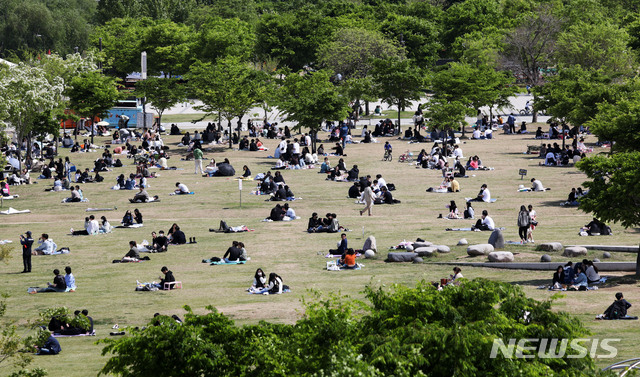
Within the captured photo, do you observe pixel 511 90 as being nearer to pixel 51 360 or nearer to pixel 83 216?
pixel 83 216

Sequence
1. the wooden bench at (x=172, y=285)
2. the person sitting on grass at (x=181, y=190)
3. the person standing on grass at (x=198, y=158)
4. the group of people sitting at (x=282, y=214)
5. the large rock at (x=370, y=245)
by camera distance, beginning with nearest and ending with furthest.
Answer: the wooden bench at (x=172, y=285), the large rock at (x=370, y=245), the group of people sitting at (x=282, y=214), the person sitting on grass at (x=181, y=190), the person standing on grass at (x=198, y=158)

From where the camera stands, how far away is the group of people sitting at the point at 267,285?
85.6 ft

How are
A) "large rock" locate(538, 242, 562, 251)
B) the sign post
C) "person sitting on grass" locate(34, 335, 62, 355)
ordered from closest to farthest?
"person sitting on grass" locate(34, 335, 62, 355) < "large rock" locate(538, 242, 562, 251) < the sign post

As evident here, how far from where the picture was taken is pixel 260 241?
34.2m

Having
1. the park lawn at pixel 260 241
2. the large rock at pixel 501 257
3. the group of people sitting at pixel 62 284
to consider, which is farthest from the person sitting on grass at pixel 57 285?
the large rock at pixel 501 257

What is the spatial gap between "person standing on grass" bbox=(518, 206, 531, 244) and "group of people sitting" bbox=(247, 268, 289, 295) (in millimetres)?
9507

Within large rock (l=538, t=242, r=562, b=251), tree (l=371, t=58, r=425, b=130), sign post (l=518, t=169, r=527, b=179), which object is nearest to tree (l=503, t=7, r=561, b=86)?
tree (l=371, t=58, r=425, b=130)

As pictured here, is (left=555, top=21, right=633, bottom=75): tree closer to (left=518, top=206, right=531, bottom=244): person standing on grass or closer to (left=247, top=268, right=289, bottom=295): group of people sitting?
(left=518, top=206, right=531, bottom=244): person standing on grass

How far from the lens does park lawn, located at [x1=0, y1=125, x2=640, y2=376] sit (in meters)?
24.1

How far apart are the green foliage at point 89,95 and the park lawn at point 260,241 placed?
570 inches

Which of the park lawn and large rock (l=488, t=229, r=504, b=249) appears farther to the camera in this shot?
large rock (l=488, t=229, r=504, b=249)

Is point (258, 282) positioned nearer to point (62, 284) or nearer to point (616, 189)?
point (62, 284)

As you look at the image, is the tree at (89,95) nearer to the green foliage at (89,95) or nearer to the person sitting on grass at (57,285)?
the green foliage at (89,95)

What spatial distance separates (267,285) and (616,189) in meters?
10.5
